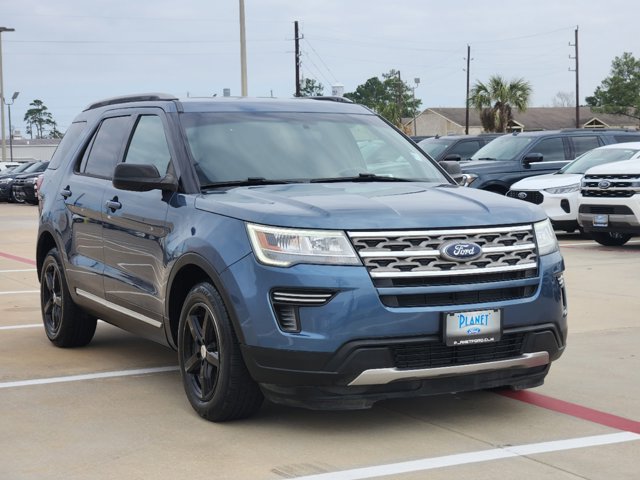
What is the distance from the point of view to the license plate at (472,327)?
214 inches

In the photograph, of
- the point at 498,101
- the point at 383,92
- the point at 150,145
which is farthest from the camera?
the point at 383,92

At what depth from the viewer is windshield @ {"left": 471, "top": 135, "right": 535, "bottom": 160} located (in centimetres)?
2081

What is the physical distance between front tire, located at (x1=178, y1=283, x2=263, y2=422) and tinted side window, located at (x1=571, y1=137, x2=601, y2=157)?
53.7ft

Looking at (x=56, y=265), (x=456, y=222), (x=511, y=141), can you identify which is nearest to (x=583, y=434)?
(x=456, y=222)

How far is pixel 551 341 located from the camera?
5.86m

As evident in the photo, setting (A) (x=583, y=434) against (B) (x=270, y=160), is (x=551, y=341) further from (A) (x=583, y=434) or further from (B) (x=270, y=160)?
(B) (x=270, y=160)

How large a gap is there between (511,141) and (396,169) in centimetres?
1481

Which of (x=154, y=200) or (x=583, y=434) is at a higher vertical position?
(x=154, y=200)

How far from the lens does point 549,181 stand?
18062mm

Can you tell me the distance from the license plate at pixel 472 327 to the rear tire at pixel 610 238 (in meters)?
11.6

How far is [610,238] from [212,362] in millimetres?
12018

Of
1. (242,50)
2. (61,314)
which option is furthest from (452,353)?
(242,50)

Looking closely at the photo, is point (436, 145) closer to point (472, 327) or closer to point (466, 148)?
point (466, 148)

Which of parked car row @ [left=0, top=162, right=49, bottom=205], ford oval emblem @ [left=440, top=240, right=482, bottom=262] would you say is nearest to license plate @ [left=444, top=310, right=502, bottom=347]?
ford oval emblem @ [left=440, top=240, right=482, bottom=262]
